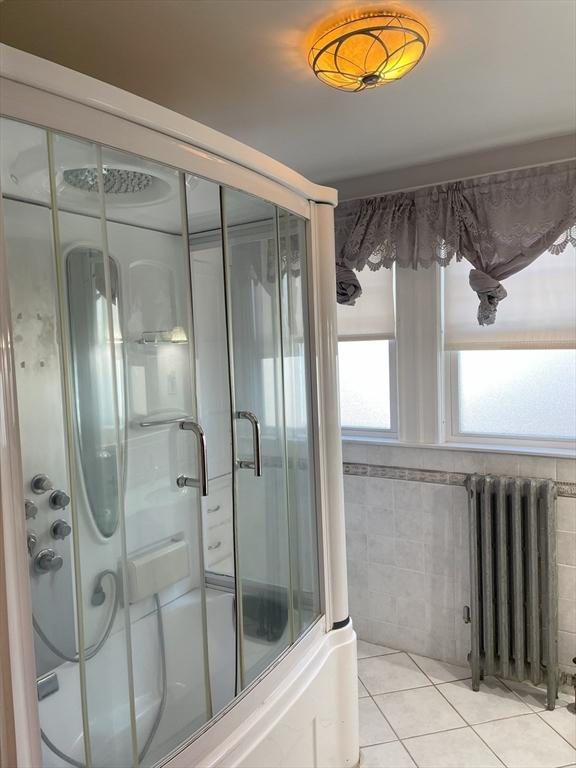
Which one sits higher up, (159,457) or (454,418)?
(159,457)

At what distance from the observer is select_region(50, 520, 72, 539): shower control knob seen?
1.02 m

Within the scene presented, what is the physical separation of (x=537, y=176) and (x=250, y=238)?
137 centimetres

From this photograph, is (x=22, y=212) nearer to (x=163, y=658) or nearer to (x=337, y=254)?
(x=163, y=658)

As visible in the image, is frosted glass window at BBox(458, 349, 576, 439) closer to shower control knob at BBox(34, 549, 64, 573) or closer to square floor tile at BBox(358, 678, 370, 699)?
square floor tile at BBox(358, 678, 370, 699)

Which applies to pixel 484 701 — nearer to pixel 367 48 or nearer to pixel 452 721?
pixel 452 721

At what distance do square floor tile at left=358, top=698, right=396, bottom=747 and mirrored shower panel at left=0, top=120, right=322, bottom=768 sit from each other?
824 mm

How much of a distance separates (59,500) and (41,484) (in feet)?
0.20

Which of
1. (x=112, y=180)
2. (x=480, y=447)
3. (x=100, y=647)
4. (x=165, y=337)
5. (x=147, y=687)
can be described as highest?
(x=112, y=180)

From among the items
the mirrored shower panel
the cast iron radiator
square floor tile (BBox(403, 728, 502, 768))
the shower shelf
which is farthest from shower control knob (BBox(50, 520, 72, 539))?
the cast iron radiator

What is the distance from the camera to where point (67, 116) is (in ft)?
3.21

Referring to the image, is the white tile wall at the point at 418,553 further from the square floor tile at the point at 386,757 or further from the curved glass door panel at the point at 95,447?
the curved glass door panel at the point at 95,447

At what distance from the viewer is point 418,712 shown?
230 centimetres

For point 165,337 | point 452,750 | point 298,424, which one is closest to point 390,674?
point 452,750

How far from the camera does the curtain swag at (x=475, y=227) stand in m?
2.21
